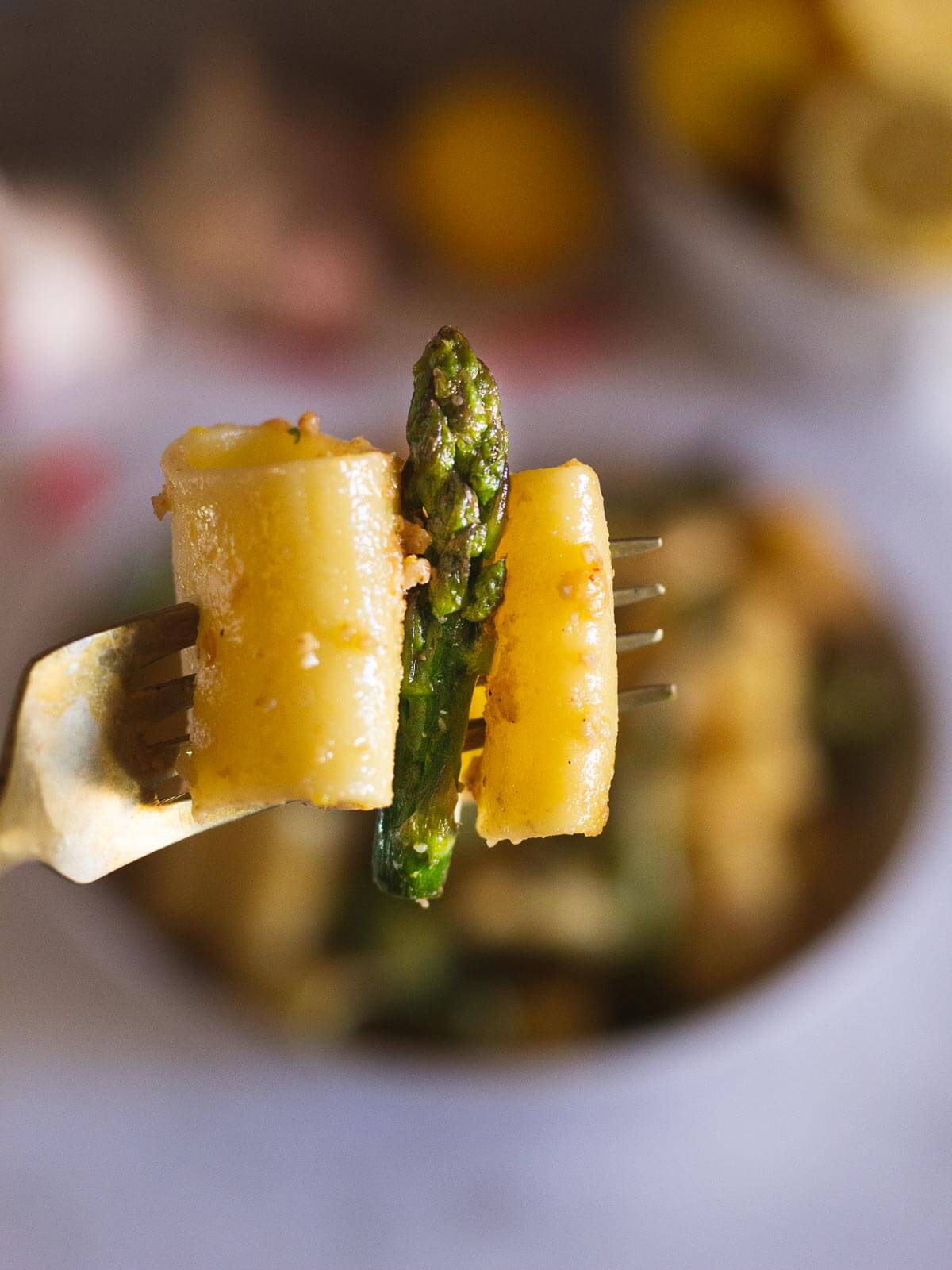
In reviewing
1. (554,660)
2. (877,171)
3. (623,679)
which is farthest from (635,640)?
(877,171)

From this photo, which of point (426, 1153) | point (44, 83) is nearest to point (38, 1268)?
point (426, 1153)

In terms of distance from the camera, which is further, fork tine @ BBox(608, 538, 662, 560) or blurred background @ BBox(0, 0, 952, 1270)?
blurred background @ BBox(0, 0, 952, 1270)

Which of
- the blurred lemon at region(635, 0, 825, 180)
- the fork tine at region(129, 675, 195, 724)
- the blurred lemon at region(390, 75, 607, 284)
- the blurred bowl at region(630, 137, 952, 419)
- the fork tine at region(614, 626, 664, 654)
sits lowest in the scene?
the fork tine at region(614, 626, 664, 654)

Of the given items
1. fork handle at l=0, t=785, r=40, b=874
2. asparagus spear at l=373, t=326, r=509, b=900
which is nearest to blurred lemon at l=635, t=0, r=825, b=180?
asparagus spear at l=373, t=326, r=509, b=900

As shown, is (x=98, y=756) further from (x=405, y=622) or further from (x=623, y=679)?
(x=623, y=679)

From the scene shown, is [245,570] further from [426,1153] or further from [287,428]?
[426,1153]

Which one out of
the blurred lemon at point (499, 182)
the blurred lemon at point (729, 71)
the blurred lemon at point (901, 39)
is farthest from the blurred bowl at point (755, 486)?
the blurred lemon at point (901, 39)

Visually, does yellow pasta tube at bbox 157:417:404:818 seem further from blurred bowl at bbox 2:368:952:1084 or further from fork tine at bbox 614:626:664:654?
blurred bowl at bbox 2:368:952:1084
